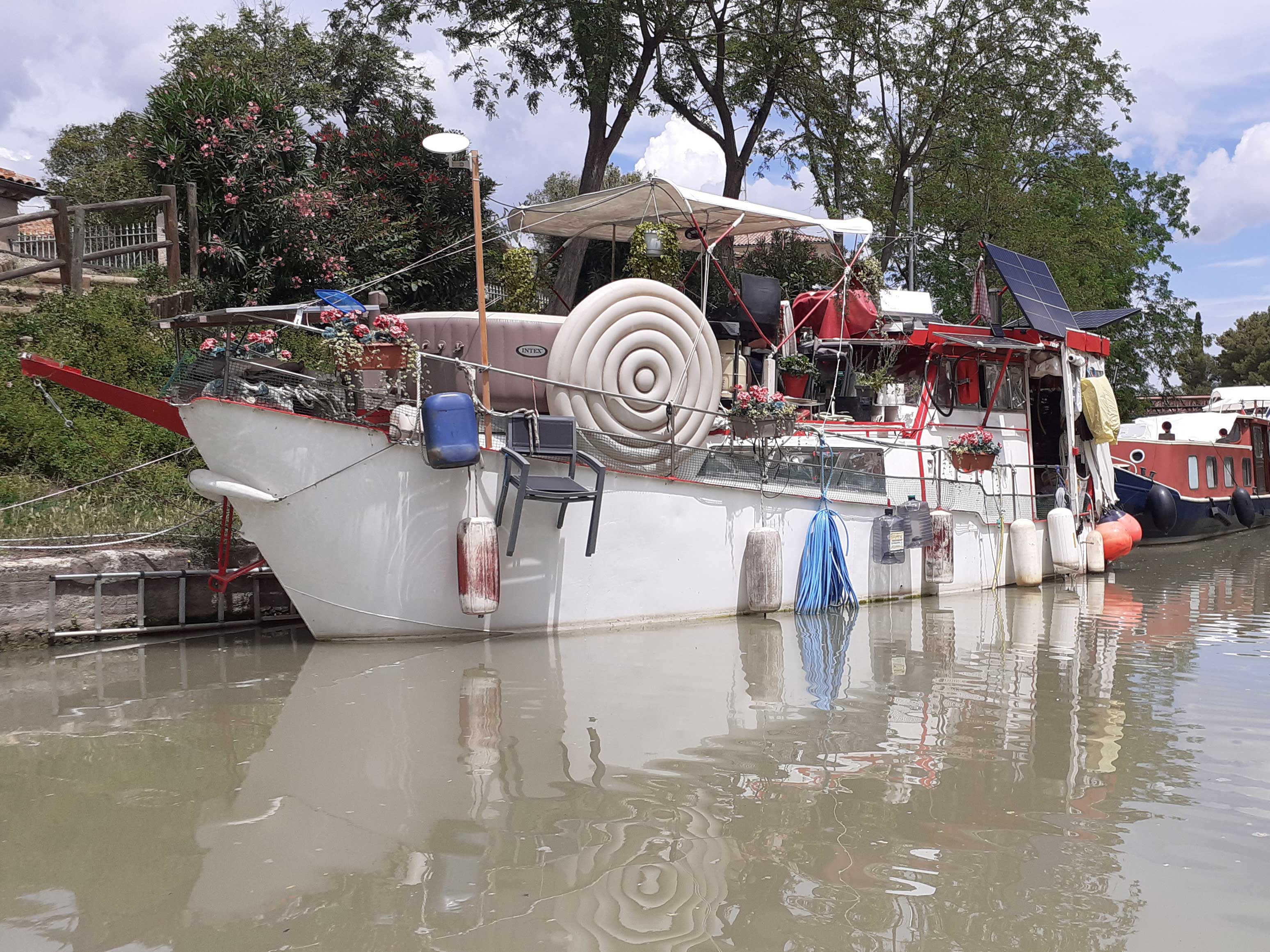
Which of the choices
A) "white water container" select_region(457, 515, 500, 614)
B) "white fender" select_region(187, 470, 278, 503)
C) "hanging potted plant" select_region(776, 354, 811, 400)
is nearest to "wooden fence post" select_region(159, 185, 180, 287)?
"white fender" select_region(187, 470, 278, 503)

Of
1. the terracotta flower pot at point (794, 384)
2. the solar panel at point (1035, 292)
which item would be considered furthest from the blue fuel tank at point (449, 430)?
the solar panel at point (1035, 292)

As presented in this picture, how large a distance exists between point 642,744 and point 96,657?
557 centimetres

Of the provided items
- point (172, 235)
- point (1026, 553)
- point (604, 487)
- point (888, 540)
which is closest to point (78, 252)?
point (172, 235)

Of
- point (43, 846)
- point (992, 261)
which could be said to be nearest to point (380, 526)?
point (43, 846)

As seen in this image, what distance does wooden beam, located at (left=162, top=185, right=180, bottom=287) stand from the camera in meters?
16.3

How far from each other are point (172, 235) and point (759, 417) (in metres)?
10.2

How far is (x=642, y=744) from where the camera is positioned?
6488mm

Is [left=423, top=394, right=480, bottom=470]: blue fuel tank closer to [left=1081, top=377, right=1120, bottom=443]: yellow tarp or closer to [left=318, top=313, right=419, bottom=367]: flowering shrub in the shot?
[left=318, top=313, right=419, bottom=367]: flowering shrub

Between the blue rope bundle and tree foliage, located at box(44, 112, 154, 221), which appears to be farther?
tree foliage, located at box(44, 112, 154, 221)

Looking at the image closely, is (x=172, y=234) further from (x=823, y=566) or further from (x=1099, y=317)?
(x=1099, y=317)

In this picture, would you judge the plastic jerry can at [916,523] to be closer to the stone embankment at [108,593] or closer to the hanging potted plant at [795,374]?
the hanging potted plant at [795,374]

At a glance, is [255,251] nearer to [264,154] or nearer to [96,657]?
[264,154]

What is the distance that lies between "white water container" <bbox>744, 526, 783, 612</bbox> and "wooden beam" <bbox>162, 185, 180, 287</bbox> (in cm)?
1020

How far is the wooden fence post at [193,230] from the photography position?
54.3 ft
